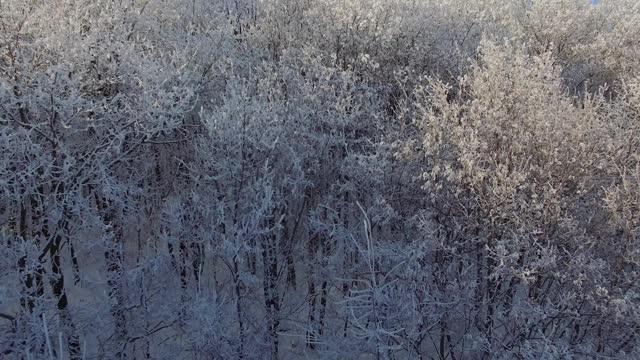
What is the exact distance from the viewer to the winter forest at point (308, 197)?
11234mm

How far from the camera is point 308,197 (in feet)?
49.0

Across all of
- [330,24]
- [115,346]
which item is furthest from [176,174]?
[330,24]

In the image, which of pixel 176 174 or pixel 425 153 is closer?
pixel 425 153

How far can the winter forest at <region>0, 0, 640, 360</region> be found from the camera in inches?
442

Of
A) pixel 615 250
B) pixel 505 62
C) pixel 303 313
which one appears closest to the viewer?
pixel 615 250

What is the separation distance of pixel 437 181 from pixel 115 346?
336 inches

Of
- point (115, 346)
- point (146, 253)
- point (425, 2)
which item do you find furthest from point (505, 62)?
point (115, 346)

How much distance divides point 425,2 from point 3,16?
532 inches

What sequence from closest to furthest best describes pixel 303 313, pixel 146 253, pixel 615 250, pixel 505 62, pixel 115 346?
pixel 615 250, pixel 505 62, pixel 115 346, pixel 146 253, pixel 303 313

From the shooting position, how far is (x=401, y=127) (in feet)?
44.2

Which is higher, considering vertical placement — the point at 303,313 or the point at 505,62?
the point at 505,62

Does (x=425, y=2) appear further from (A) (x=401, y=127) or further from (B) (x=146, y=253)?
(B) (x=146, y=253)

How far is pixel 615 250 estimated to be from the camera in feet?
36.5

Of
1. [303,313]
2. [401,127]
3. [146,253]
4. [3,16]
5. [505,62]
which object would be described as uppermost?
[3,16]
